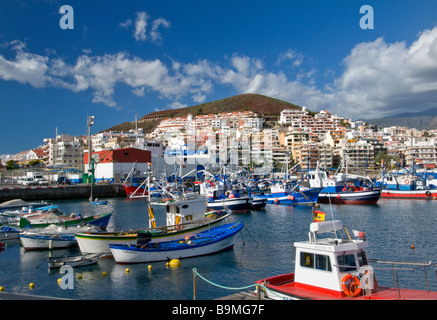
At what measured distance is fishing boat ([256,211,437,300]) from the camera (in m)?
8.16

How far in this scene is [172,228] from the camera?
18.8 metres

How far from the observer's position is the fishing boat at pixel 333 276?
26.8ft

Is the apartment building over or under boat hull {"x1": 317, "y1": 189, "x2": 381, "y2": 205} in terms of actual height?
over

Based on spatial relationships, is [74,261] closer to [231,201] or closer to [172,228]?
[172,228]

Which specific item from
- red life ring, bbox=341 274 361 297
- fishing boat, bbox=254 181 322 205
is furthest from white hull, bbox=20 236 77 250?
fishing boat, bbox=254 181 322 205

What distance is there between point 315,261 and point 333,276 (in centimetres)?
51

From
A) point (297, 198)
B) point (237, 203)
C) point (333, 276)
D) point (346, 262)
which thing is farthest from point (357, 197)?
point (333, 276)

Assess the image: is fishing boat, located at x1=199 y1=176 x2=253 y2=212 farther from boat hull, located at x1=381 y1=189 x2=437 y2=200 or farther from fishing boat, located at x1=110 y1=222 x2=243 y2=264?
boat hull, located at x1=381 y1=189 x2=437 y2=200

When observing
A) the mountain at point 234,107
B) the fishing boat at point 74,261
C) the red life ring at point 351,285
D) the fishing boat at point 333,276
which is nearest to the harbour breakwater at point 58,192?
the fishing boat at point 74,261

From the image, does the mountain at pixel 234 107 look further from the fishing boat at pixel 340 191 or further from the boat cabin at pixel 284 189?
the boat cabin at pixel 284 189

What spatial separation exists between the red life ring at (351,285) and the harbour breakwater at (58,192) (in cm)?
5165

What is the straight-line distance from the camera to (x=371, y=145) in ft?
310

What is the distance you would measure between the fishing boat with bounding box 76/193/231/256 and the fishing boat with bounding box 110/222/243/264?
454 mm
